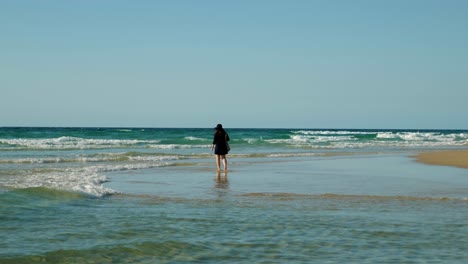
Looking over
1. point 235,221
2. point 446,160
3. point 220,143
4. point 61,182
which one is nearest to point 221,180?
point 61,182

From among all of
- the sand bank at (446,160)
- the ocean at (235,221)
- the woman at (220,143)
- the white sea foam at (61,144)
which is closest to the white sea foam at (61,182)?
the ocean at (235,221)

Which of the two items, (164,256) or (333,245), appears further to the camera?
(333,245)

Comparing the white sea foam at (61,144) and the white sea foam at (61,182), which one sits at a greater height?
the white sea foam at (61,144)

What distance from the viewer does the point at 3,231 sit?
7.64 meters

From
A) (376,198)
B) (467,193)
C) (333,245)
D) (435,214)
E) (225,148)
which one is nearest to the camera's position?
(333,245)

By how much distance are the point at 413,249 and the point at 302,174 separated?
1097 centimetres

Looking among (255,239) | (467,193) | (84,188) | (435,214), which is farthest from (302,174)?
(255,239)

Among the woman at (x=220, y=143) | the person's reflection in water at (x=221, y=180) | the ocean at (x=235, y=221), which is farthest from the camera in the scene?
the woman at (x=220, y=143)

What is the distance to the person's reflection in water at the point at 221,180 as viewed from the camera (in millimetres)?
14041

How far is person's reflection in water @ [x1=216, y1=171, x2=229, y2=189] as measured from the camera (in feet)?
46.1

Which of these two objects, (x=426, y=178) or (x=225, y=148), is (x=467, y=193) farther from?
(x=225, y=148)

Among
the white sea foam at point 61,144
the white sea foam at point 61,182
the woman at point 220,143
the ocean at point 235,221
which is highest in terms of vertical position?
the woman at point 220,143

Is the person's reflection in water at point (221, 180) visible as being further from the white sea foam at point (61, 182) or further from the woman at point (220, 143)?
the white sea foam at point (61, 182)

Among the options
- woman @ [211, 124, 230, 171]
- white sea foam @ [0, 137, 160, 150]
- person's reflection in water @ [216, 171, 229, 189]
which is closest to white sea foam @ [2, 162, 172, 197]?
person's reflection in water @ [216, 171, 229, 189]
